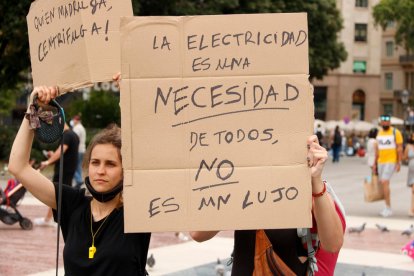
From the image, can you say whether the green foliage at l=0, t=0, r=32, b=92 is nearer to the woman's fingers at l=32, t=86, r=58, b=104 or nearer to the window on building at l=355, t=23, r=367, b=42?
the woman's fingers at l=32, t=86, r=58, b=104

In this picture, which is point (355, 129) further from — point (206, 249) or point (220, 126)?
point (220, 126)

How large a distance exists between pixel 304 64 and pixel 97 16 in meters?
1.10

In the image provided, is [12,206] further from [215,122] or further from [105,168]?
[215,122]

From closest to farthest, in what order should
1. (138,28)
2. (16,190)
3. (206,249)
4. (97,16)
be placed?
1. (138,28)
2. (97,16)
3. (206,249)
4. (16,190)

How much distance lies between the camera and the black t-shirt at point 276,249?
3.28m

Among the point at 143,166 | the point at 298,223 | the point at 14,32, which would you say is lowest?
the point at 298,223

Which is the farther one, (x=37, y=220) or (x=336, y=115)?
(x=336, y=115)

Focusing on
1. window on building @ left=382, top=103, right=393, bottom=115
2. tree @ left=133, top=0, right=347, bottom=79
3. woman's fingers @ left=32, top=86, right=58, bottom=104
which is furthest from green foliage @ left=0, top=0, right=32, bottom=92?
window on building @ left=382, top=103, right=393, bottom=115

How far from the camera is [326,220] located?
3150 millimetres

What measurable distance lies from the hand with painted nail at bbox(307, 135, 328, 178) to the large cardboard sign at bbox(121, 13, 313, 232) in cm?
3

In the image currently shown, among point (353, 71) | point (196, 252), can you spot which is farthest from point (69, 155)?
point (353, 71)

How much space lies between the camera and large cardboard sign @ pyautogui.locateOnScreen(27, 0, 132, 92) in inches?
143

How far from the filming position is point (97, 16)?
369 centimetres

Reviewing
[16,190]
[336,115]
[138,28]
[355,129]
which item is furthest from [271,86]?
[336,115]
